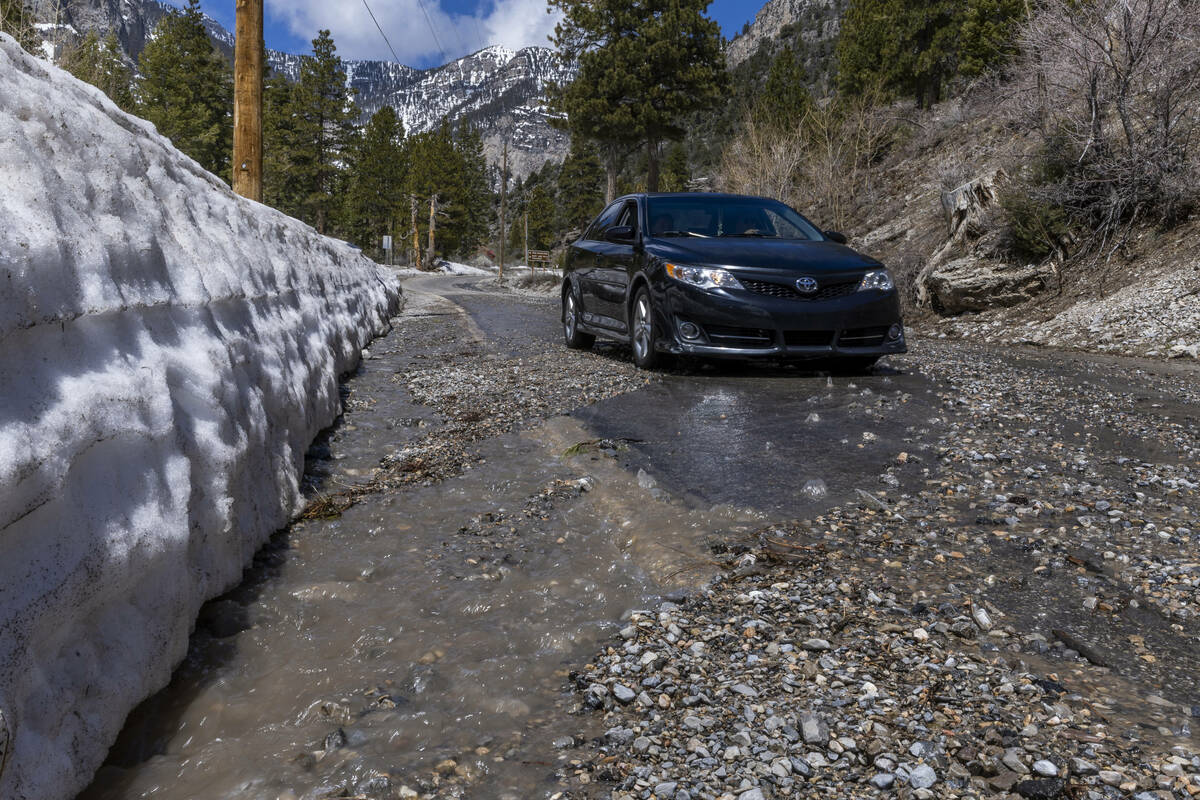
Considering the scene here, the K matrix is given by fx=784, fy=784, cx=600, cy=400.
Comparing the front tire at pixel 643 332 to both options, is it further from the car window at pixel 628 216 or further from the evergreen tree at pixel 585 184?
the evergreen tree at pixel 585 184

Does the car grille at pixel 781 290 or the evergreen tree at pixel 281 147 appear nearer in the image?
the car grille at pixel 781 290

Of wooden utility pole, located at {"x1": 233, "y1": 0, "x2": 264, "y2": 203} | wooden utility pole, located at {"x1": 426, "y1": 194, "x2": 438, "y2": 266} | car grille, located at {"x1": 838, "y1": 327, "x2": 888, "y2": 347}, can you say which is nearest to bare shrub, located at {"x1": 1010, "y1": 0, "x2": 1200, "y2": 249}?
car grille, located at {"x1": 838, "y1": 327, "x2": 888, "y2": 347}

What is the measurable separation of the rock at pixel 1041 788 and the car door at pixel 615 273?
605 cm

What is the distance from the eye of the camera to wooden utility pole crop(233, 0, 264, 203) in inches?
411

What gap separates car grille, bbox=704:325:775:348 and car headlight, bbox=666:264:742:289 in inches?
13.0

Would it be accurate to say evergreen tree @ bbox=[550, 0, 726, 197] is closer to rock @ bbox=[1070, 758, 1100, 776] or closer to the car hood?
the car hood

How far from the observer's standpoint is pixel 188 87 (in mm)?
46531

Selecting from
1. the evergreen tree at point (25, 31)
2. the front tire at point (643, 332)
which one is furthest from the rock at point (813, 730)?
the evergreen tree at point (25, 31)

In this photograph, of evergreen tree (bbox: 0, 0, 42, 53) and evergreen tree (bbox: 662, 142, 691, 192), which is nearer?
evergreen tree (bbox: 0, 0, 42, 53)

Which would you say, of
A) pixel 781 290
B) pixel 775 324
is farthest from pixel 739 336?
pixel 781 290

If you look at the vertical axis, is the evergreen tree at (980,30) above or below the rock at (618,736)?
above

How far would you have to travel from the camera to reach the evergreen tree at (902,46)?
37188 mm

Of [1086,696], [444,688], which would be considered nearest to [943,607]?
[1086,696]

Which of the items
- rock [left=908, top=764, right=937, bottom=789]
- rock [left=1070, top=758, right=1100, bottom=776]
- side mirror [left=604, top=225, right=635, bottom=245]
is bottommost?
rock [left=908, top=764, right=937, bottom=789]
